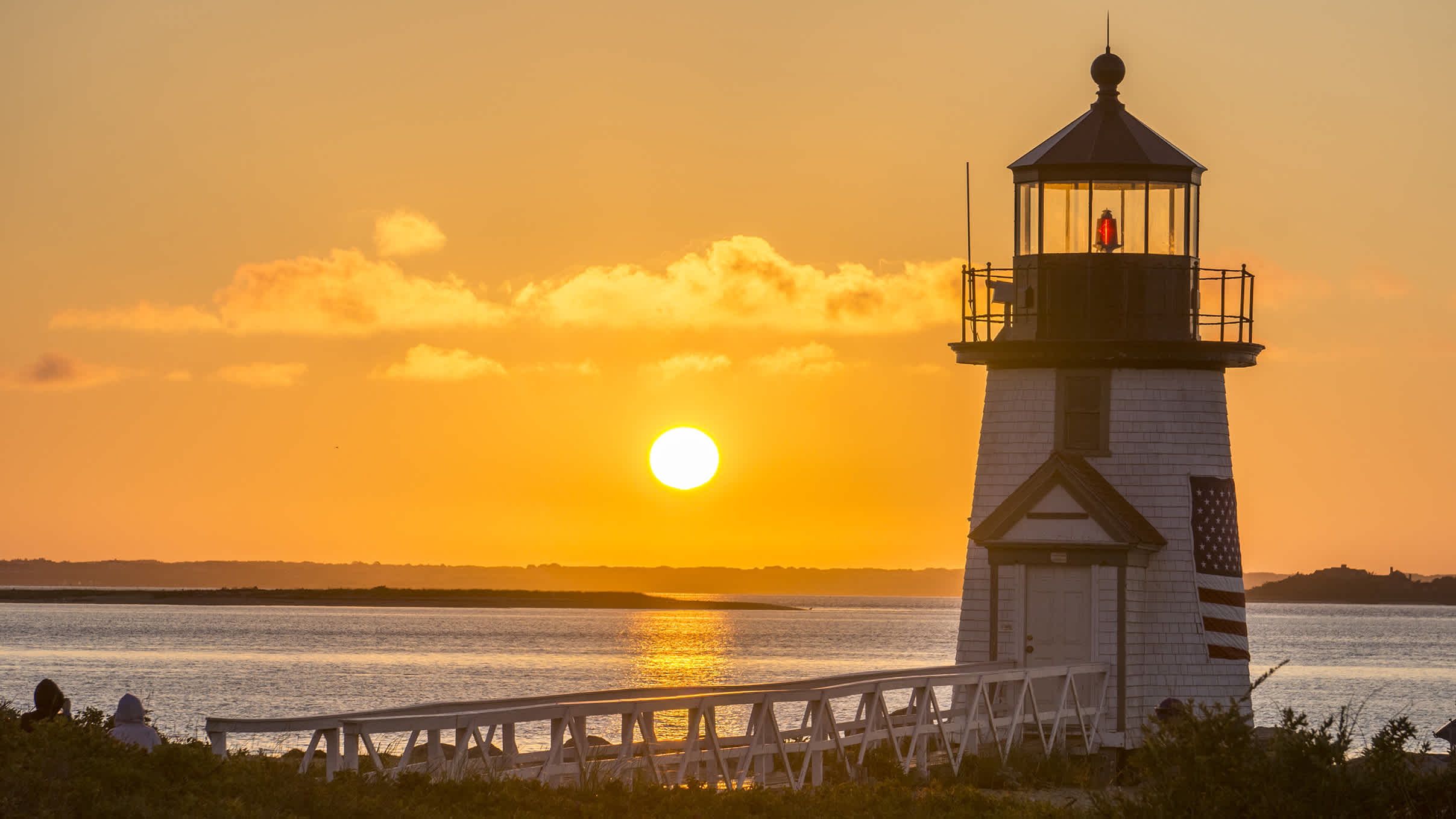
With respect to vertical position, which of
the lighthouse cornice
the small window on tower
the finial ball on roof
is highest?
the finial ball on roof

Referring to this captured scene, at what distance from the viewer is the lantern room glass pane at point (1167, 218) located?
22.4 meters

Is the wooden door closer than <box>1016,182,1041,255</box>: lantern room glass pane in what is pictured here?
Yes

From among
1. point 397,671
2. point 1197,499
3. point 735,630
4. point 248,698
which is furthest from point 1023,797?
point 735,630

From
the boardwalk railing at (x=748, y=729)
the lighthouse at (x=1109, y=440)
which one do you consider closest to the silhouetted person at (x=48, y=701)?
the boardwalk railing at (x=748, y=729)

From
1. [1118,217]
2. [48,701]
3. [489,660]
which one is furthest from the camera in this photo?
[489,660]

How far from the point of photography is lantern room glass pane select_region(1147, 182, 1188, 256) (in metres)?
22.4

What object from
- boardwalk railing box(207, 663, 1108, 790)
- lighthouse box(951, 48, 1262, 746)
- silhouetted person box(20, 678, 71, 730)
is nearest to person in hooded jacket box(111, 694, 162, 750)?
silhouetted person box(20, 678, 71, 730)

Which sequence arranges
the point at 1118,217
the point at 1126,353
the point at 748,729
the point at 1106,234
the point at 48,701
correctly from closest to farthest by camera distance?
1. the point at 48,701
2. the point at 748,729
3. the point at 1126,353
4. the point at 1106,234
5. the point at 1118,217

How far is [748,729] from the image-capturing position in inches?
655

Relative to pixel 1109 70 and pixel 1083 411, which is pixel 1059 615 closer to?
pixel 1083 411

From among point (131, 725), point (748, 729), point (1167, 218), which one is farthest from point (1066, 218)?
point (131, 725)

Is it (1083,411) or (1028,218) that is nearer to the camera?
(1083,411)

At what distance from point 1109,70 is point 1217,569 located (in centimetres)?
659

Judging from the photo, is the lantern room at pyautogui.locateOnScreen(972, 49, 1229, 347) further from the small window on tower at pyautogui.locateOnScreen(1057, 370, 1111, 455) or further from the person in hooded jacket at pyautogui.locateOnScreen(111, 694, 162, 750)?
the person in hooded jacket at pyautogui.locateOnScreen(111, 694, 162, 750)
